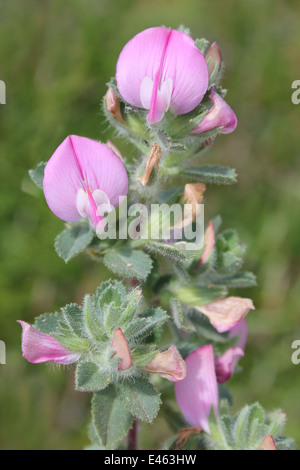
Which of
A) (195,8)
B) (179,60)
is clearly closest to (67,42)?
(195,8)

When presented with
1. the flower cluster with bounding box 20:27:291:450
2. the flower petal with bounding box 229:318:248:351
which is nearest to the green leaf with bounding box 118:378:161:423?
the flower cluster with bounding box 20:27:291:450

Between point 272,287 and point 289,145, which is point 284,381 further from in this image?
point 289,145

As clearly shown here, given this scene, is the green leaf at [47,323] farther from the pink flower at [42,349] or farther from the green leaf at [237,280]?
the green leaf at [237,280]

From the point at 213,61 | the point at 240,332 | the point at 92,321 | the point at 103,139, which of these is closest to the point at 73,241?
the point at 92,321
